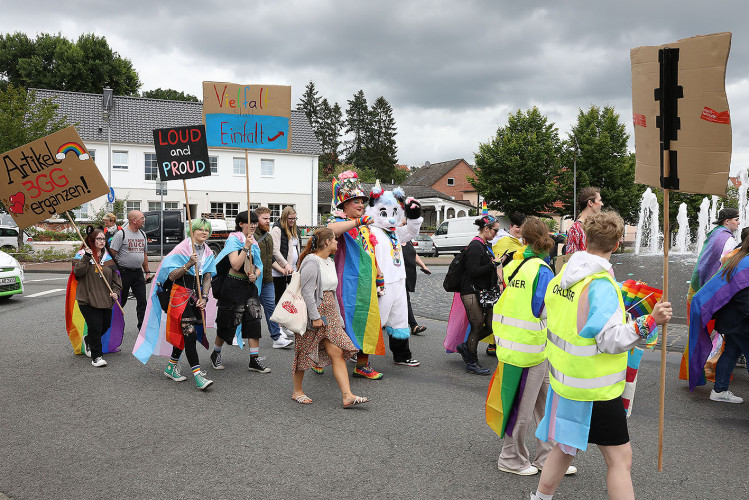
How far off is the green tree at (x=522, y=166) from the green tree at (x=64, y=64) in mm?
28987

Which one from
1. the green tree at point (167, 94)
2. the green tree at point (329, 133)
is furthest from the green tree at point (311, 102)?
the green tree at point (167, 94)

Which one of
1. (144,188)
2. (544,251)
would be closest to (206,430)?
(544,251)

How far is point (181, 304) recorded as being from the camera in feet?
20.0

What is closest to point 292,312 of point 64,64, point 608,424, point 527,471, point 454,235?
point 527,471

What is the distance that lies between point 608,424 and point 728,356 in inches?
135

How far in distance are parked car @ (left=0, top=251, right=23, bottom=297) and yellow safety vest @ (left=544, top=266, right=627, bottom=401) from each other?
12.0 meters

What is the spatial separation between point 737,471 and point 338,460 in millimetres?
2712

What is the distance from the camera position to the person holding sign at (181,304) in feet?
19.9

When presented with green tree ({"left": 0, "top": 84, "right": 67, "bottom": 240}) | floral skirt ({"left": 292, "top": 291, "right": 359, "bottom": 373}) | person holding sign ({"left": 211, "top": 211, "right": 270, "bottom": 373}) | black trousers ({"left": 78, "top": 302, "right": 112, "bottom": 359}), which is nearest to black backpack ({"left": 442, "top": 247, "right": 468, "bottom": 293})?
floral skirt ({"left": 292, "top": 291, "right": 359, "bottom": 373})

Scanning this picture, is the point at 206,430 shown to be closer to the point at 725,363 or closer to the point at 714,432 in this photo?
the point at 714,432

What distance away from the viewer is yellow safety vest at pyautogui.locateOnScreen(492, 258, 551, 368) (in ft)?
12.6

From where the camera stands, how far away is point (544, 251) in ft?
13.6

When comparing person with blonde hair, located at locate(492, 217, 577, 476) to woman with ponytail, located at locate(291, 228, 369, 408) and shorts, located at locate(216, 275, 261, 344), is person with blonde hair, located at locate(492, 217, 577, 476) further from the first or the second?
shorts, located at locate(216, 275, 261, 344)

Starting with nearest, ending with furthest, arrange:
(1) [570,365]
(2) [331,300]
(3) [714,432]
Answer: (1) [570,365]
(3) [714,432]
(2) [331,300]
